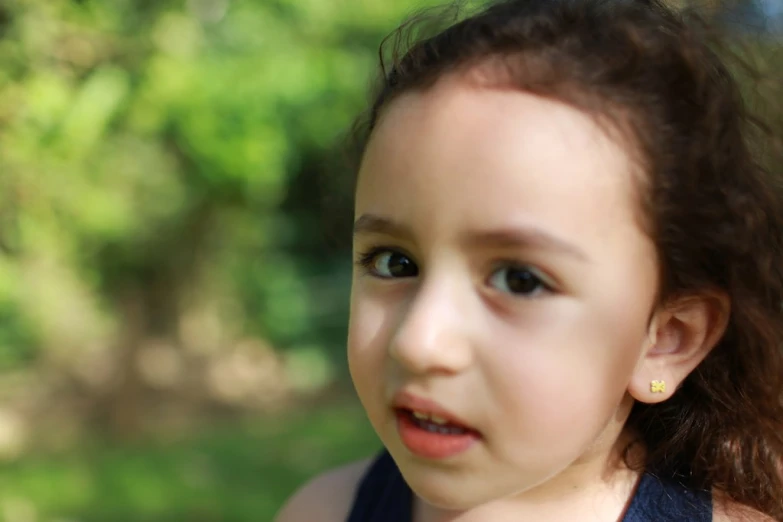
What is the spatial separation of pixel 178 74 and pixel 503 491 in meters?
2.22

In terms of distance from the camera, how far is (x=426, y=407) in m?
1.17

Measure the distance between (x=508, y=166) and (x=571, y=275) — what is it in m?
0.17

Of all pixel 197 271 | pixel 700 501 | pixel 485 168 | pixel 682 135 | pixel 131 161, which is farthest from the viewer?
pixel 197 271

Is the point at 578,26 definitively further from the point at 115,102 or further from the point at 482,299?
the point at 115,102

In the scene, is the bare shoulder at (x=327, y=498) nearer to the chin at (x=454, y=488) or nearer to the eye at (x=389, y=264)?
the chin at (x=454, y=488)

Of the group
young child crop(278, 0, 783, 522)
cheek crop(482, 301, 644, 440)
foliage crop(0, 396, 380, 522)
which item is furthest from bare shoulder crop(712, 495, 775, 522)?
foliage crop(0, 396, 380, 522)

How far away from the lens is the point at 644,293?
1244 mm

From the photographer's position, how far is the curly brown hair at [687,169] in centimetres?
124

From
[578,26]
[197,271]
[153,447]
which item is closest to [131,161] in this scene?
[197,271]

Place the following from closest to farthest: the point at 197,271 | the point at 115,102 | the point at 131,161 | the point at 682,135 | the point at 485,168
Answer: the point at 485,168, the point at 682,135, the point at 115,102, the point at 131,161, the point at 197,271

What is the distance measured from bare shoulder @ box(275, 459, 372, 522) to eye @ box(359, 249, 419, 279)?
0.57 m

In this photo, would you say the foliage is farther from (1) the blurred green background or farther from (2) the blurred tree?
(2) the blurred tree

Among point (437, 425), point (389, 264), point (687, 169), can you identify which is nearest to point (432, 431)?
point (437, 425)

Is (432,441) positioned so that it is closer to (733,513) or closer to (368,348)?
(368,348)
